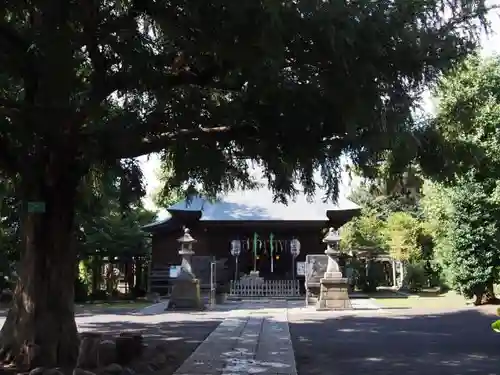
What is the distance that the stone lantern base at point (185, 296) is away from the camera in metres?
20.9

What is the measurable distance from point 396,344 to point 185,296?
10922 millimetres

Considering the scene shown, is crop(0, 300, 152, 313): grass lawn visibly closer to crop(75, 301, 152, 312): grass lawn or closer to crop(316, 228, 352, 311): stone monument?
→ crop(75, 301, 152, 312): grass lawn

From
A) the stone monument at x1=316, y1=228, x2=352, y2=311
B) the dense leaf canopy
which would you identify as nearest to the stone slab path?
the dense leaf canopy

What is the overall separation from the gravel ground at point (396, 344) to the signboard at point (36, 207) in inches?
171

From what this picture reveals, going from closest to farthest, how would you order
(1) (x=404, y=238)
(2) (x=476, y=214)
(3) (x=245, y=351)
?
(3) (x=245, y=351), (2) (x=476, y=214), (1) (x=404, y=238)

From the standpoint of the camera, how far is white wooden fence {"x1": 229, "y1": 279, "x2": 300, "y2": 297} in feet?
86.9

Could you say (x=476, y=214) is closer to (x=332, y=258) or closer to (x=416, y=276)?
(x=332, y=258)

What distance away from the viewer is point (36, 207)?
28.8 feet

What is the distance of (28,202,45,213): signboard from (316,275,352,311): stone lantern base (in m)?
12.8

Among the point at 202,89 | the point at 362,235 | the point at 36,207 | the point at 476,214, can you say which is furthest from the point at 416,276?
the point at 36,207

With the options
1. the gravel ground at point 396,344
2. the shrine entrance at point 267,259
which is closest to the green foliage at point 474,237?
the gravel ground at point 396,344

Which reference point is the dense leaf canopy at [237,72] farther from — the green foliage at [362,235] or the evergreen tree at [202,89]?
the green foliage at [362,235]

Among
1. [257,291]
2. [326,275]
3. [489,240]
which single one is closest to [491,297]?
[489,240]

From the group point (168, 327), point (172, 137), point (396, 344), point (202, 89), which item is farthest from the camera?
point (168, 327)
